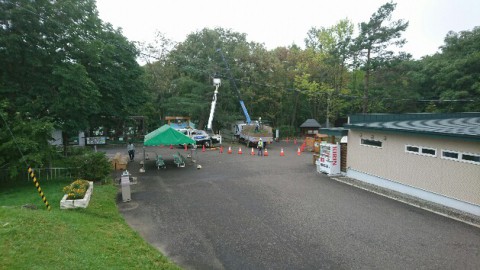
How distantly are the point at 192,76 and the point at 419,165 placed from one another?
94.9ft

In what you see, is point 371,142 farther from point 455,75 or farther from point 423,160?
point 455,75

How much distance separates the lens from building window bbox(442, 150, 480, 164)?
31.4 ft

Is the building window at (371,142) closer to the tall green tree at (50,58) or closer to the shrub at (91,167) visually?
the shrub at (91,167)

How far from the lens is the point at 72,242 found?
6.65 metres

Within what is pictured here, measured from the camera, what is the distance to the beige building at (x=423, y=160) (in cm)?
977

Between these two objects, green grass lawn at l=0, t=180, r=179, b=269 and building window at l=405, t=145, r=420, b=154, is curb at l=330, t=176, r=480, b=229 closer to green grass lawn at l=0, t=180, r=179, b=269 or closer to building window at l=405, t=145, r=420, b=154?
building window at l=405, t=145, r=420, b=154

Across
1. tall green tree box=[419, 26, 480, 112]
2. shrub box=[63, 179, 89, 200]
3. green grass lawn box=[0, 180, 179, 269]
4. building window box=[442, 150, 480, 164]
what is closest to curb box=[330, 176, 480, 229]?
building window box=[442, 150, 480, 164]

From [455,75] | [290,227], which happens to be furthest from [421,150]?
[455,75]

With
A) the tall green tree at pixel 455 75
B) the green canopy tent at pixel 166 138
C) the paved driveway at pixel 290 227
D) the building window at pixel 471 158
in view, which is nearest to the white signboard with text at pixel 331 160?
the paved driveway at pixel 290 227

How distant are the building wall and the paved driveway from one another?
Answer: 139 cm

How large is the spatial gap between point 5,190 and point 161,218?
862 cm

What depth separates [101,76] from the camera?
60.3 ft

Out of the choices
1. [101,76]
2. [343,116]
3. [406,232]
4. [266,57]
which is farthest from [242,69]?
[406,232]

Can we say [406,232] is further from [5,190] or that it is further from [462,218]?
[5,190]
